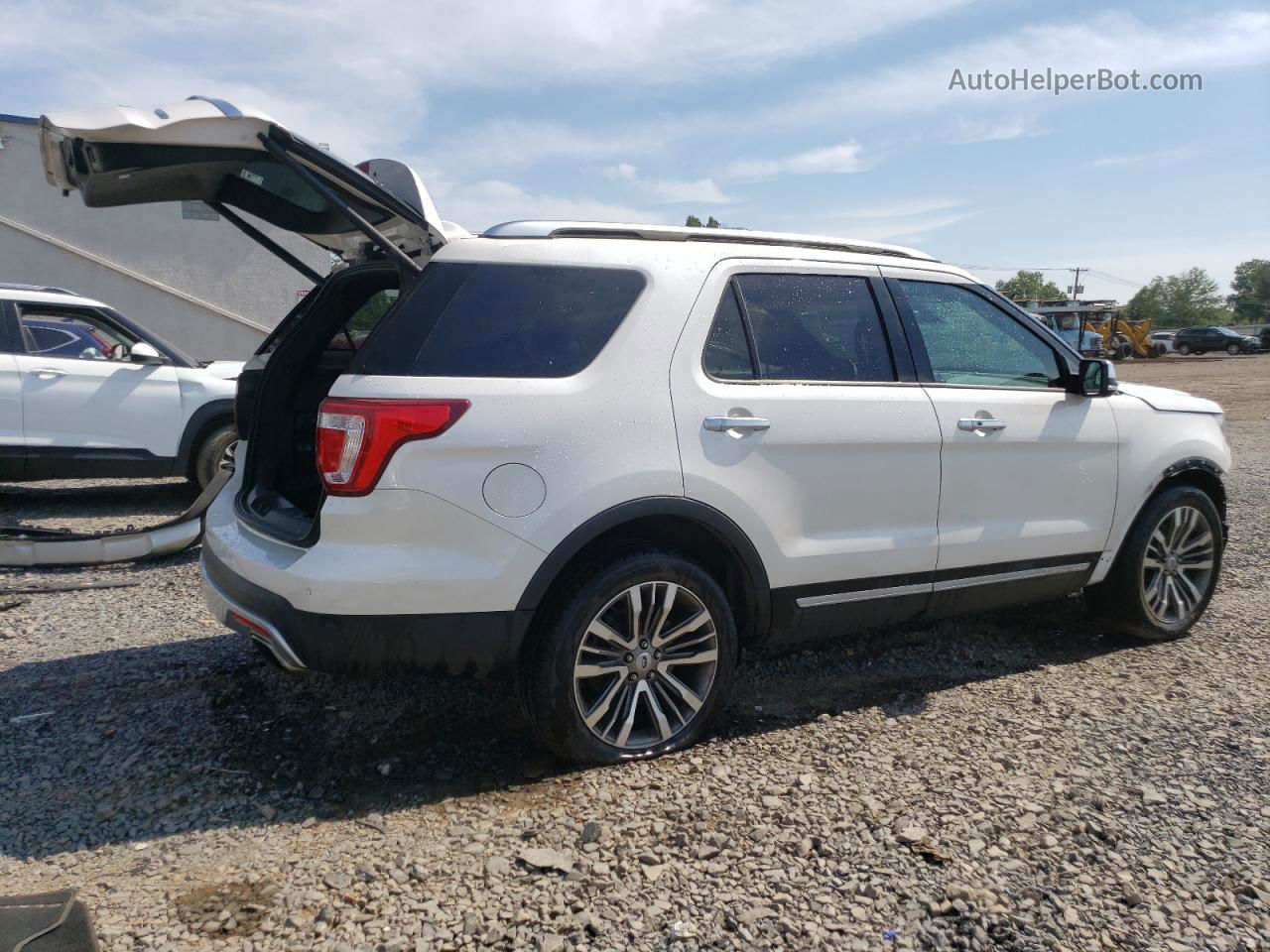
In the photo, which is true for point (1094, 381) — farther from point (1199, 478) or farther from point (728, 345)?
point (728, 345)

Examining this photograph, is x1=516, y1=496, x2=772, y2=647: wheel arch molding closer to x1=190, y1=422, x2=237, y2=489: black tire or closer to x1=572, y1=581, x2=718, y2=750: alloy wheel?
x1=572, y1=581, x2=718, y2=750: alloy wheel

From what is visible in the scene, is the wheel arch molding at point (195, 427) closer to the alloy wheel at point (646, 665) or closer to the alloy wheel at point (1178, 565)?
the alloy wheel at point (646, 665)

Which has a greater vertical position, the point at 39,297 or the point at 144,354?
the point at 39,297

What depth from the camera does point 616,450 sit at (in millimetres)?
3314

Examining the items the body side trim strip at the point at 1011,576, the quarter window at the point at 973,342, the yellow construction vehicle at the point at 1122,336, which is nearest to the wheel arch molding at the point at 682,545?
the body side trim strip at the point at 1011,576

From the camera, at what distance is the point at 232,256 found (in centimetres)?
2156

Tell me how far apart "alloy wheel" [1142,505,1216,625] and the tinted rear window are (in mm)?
3143

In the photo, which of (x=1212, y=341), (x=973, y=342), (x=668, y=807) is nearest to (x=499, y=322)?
(x=668, y=807)

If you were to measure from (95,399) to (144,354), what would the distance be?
0.52 metres

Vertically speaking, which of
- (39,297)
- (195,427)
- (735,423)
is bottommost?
(195,427)

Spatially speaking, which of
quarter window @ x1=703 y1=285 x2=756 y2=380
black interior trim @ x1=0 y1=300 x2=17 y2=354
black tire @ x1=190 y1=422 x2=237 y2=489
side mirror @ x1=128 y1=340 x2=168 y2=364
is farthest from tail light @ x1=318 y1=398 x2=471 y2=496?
black interior trim @ x1=0 y1=300 x2=17 y2=354

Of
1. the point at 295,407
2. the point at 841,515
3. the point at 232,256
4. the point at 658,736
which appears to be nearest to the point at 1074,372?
the point at 841,515

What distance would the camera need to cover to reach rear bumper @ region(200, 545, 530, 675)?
3.09 metres

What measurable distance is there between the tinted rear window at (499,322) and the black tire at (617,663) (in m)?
0.73
